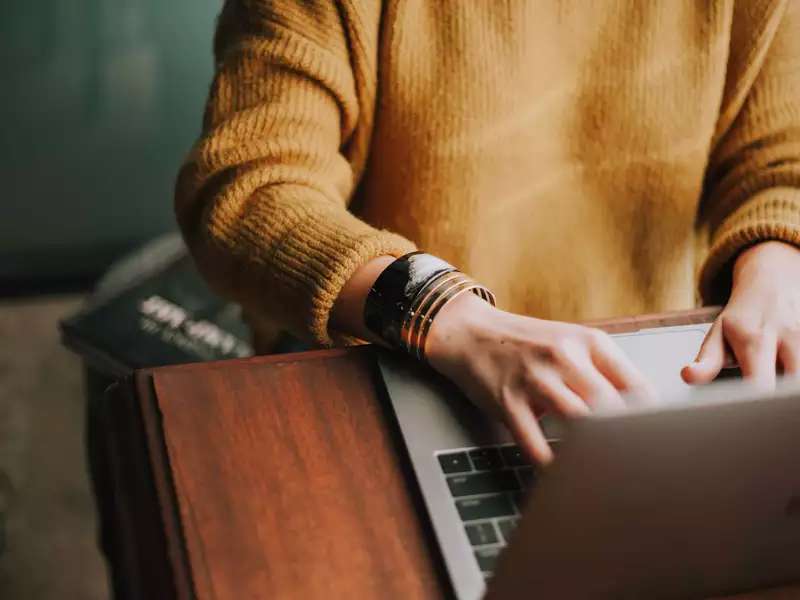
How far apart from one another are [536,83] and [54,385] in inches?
47.0

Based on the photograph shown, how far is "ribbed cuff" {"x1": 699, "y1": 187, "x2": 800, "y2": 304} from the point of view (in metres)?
0.76

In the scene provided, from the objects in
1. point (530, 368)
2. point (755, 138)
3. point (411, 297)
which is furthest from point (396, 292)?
point (755, 138)

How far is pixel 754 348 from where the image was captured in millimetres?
640

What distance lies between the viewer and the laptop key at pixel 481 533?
0.51 metres

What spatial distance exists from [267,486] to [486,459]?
14 cm

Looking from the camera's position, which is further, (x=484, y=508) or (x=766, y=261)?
(x=766, y=261)

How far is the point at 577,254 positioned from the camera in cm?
94

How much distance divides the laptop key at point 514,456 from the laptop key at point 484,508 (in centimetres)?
3

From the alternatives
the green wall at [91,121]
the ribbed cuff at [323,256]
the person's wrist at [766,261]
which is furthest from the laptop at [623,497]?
the green wall at [91,121]

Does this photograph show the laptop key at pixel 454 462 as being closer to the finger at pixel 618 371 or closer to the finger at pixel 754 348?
the finger at pixel 618 371

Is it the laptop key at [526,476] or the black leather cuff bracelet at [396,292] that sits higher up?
the black leather cuff bracelet at [396,292]

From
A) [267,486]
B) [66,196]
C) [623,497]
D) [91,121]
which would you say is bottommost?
[66,196]

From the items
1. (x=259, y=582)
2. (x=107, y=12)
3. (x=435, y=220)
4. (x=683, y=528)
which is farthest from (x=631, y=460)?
(x=107, y=12)

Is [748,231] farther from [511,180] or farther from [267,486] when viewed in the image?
[267,486]
